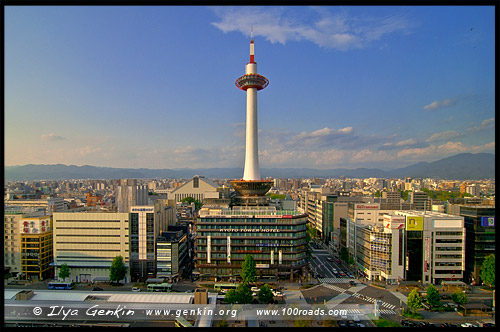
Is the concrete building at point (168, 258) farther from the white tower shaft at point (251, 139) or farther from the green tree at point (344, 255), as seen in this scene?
the green tree at point (344, 255)

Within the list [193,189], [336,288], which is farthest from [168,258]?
[193,189]

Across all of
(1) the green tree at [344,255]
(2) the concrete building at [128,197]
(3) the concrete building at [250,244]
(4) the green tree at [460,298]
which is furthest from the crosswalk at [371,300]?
(2) the concrete building at [128,197]

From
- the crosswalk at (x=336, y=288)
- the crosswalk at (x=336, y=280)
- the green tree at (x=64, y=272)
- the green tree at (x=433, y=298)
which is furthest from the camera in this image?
the crosswalk at (x=336, y=280)

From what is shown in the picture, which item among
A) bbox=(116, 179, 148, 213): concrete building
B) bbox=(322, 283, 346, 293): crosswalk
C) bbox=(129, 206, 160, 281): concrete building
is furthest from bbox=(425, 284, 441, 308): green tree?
bbox=(116, 179, 148, 213): concrete building

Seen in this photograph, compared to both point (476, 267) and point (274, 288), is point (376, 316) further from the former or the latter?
point (476, 267)

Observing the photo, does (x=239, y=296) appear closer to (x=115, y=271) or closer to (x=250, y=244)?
(x=250, y=244)

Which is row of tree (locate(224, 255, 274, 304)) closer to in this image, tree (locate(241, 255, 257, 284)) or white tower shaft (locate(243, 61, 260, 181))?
tree (locate(241, 255, 257, 284))
